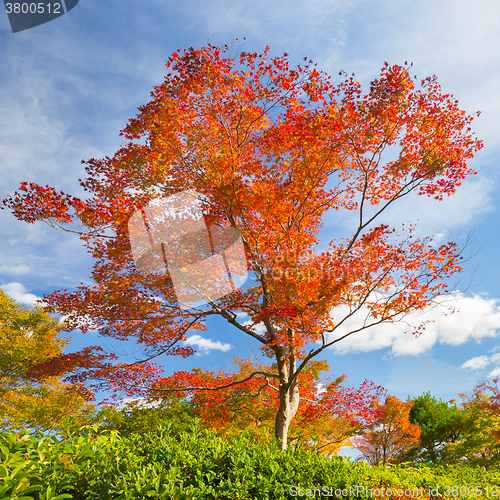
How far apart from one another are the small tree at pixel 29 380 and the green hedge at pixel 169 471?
1653 centimetres

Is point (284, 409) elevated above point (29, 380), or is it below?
below

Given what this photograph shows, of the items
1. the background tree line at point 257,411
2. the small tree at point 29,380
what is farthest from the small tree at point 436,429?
the small tree at point 29,380

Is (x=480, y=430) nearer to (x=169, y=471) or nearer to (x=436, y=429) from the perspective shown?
(x=436, y=429)

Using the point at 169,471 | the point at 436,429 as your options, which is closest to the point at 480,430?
the point at 436,429

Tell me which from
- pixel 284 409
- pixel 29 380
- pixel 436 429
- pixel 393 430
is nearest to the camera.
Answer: pixel 284 409

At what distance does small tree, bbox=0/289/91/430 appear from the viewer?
17094mm

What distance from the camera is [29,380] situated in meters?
17.4

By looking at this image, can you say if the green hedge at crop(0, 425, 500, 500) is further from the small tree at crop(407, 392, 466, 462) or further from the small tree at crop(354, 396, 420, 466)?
the small tree at crop(407, 392, 466, 462)

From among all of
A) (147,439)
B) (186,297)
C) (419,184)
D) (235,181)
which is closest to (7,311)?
(186,297)

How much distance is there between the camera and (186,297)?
9227mm

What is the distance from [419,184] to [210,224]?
5.95 m

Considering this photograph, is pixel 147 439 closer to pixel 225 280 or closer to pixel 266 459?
pixel 266 459

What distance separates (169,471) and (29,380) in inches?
745

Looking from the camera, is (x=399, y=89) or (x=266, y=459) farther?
(x=399, y=89)
